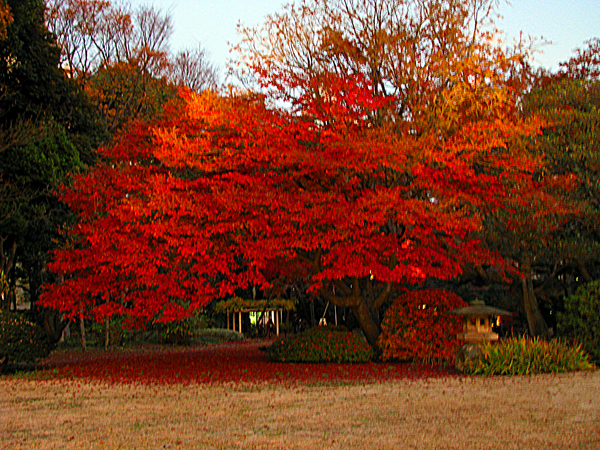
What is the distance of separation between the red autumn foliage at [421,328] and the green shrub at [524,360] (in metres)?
2.52

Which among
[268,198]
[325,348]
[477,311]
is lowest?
[325,348]

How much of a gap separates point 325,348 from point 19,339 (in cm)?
766

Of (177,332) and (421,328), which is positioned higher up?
(421,328)

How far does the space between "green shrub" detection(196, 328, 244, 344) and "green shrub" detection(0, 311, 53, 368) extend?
1521cm

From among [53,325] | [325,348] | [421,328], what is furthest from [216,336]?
[421,328]

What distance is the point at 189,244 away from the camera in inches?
559

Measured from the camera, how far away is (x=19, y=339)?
14930mm

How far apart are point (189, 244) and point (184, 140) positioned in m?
2.38

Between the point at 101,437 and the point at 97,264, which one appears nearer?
the point at 101,437

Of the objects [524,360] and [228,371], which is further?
[228,371]

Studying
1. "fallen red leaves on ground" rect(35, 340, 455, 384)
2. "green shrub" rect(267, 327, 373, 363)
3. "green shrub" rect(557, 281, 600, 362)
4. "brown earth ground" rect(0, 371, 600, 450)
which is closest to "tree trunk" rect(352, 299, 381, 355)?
"green shrub" rect(267, 327, 373, 363)

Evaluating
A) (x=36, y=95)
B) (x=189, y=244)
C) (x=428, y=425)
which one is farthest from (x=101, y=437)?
(x=36, y=95)

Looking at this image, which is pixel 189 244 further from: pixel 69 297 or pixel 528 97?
pixel 528 97

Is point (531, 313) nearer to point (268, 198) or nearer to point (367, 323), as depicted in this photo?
point (367, 323)
